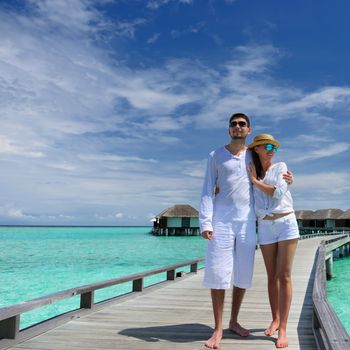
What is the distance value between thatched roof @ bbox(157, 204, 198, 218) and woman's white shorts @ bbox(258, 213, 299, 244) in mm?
55516

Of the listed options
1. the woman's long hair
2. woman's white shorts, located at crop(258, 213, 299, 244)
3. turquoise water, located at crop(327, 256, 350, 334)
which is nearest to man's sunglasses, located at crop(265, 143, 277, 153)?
the woman's long hair

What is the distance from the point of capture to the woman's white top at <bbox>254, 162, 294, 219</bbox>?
3.38 meters

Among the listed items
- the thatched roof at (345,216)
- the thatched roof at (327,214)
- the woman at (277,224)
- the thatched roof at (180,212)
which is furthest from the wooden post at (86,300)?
the thatched roof at (327,214)

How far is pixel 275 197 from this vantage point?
3.38m

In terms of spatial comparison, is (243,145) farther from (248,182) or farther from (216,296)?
(216,296)

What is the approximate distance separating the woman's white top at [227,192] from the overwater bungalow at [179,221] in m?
55.4

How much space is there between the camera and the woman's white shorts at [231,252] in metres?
3.44

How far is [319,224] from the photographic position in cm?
7119

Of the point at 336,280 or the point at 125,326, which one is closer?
the point at 125,326

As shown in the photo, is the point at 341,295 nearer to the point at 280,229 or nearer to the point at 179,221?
the point at 280,229

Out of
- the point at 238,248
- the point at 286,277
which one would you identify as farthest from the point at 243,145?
the point at 286,277

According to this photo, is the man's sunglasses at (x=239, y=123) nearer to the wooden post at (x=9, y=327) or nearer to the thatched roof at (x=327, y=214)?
the wooden post at (x=9, y=327)

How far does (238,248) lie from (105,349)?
4.55ft

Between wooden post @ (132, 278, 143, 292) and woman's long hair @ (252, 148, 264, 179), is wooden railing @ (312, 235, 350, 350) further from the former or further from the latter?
wooden post @ (132, 278, 143, 292)
